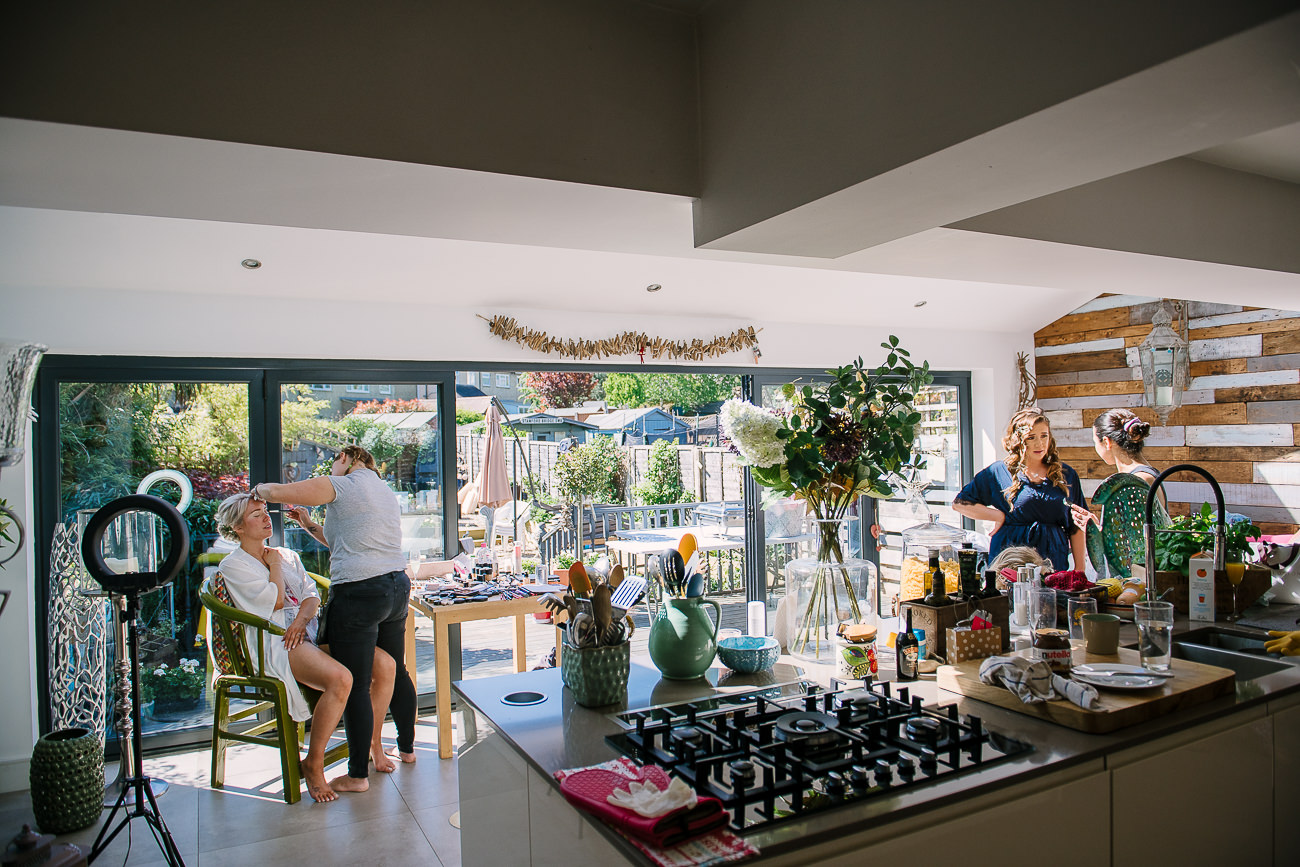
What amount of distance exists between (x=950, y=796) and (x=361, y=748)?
305 centimetres

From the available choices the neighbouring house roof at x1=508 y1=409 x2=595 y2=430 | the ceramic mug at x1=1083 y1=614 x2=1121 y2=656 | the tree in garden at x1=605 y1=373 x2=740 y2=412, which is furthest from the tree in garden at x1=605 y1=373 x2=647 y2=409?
the ceramic mug at x1=1083 y1=614 x2=1121 y2=656

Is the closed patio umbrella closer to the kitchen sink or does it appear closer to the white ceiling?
the white ceiling

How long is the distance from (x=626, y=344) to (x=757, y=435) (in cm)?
278

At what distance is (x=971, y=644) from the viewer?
199 centimetres

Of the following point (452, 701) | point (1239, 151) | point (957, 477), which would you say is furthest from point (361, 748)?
point (957, 477)

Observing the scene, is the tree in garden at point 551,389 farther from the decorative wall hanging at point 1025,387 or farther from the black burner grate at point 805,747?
the black burner grate at point 805,747

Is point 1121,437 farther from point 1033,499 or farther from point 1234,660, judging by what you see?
point 1234,660

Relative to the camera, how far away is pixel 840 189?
1604 mm

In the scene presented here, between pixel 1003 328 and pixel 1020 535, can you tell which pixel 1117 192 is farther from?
pixel 1003 328

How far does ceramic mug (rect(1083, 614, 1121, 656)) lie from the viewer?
6.63ft

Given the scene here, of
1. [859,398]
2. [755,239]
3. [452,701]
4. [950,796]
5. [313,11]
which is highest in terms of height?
→ [313,11]

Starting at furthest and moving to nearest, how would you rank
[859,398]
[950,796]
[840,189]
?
[859,398]
[840,189]
[950,796]

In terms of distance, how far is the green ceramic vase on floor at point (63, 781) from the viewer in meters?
3.25

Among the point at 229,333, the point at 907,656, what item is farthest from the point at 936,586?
the point at 229,333
